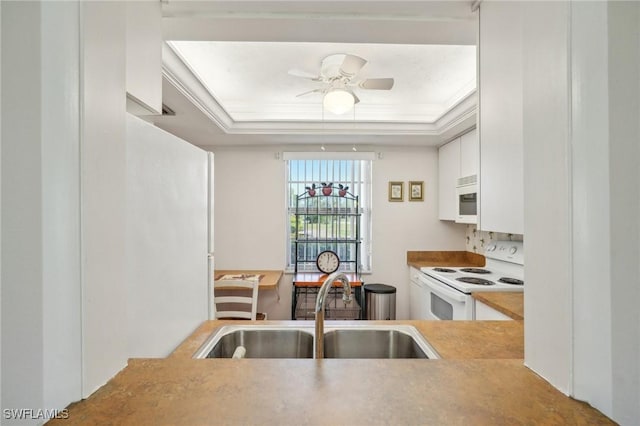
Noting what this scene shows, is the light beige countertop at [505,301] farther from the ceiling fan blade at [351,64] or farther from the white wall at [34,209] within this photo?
the white wall at [34,209]

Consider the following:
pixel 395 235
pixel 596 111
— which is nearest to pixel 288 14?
pixel 596 111

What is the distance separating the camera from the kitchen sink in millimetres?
1222

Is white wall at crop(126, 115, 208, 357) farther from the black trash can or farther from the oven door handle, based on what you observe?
the black trash can

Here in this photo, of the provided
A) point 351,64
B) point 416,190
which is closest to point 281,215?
point 416,190

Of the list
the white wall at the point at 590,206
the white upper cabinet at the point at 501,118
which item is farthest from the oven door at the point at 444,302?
the white wall at the point at 590,206

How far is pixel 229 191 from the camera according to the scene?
3598 mm

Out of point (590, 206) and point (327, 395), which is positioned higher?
point (590, 206)

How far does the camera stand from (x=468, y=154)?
2.85 m

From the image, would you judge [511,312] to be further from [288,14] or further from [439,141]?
[439,141]

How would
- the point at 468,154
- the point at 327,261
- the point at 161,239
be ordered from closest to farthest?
the point at 161,239
the point at 468,154
the point at 327,261

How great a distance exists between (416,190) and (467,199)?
2.69ft

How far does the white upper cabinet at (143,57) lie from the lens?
855 mm

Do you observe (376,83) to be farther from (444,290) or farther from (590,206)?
(590,206)

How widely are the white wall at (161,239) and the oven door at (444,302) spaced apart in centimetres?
180
